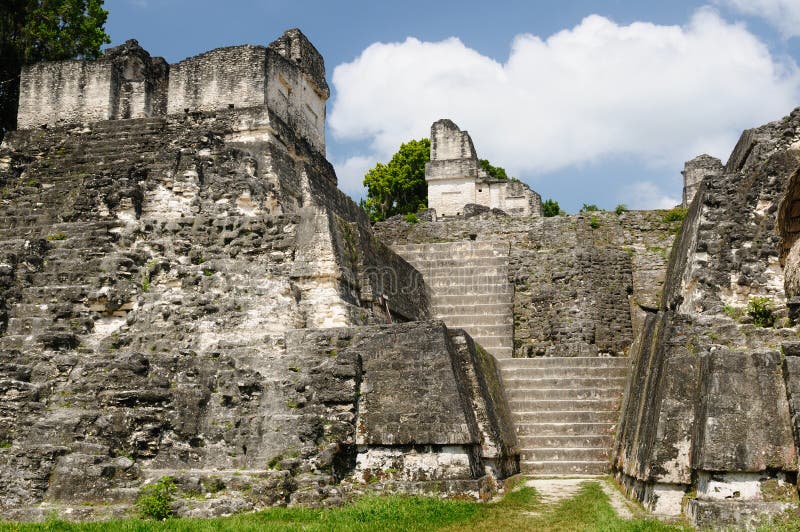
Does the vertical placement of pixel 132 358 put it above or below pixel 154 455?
above

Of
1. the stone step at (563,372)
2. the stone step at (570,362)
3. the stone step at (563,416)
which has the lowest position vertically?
the stone step at (563,416)

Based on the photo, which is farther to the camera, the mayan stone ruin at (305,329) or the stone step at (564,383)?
the stone step at (564,383)

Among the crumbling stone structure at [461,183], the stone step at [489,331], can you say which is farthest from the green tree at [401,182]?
the stone step at [489,331]

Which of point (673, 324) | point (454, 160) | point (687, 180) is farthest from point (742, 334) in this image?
point (454, 160)

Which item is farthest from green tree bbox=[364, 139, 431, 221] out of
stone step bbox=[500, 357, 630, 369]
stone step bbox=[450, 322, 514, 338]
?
stone step bbox=[500, 357, 630, 369]

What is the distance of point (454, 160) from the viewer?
32.7m

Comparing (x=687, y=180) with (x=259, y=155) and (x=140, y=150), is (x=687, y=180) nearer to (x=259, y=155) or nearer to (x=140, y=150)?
(x=259, y=155)

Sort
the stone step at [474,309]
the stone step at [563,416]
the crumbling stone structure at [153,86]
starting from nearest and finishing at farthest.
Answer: the stone step at [563,416] → the crumbling stone structure at [153,86] → the stone step at [474,309]

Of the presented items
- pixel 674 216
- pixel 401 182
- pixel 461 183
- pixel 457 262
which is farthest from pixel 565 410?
pixel 401 182

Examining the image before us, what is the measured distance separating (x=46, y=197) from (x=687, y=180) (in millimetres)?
17121

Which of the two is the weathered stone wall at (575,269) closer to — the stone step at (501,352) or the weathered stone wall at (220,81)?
the stone step at (501,352)

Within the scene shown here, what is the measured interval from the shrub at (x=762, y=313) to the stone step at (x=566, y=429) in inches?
158

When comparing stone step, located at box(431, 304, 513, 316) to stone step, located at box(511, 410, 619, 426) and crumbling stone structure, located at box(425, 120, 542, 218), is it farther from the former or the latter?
crumbling stone structure, located at box(425, 120, 542, 218)

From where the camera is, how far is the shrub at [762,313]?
9.69 meters
